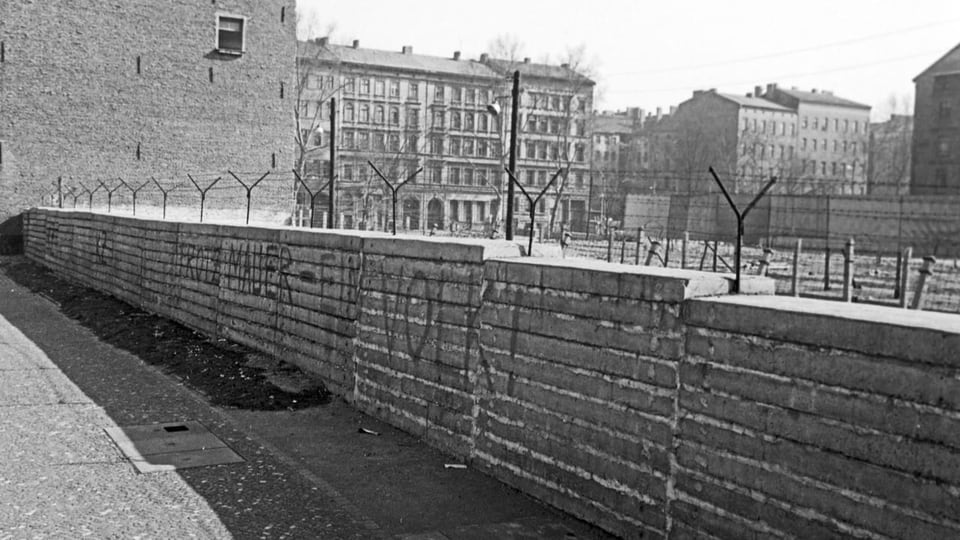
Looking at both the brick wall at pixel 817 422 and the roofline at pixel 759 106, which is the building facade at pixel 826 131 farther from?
the brick wall at pixel 817 422

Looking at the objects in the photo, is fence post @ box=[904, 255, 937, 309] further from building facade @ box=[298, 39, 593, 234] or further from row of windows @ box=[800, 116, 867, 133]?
row of windows @ box=[800, 116, 867, 133]

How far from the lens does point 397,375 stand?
26.2 feet

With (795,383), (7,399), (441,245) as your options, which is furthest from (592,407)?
(7,399)

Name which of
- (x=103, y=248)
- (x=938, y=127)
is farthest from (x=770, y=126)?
(x=103, y=248)

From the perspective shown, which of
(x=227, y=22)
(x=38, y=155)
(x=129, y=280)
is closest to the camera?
(x=129, y=280)

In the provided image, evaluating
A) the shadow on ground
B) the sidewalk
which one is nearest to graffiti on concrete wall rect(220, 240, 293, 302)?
the shadow on ground

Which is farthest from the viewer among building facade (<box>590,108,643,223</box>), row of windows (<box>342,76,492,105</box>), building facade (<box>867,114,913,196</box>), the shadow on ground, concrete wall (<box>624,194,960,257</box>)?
building facade (<box>590,108,643,223</box>)

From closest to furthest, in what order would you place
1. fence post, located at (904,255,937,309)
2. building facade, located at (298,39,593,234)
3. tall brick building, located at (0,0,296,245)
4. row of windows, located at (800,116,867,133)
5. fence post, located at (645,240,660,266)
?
fence post, located at (904,255,937,309) → fence post, located at (645,240,660,266) → tall brick building, located at (0,0,296,245) → building facade, located at (298,39,593,234) → row of windows, located at (800,116,867,133)

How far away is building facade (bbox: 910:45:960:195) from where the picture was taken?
2830 inches

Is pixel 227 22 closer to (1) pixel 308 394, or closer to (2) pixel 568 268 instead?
(1) pixel 308 394

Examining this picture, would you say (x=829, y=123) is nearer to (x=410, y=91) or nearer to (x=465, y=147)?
(x=465, y=147)

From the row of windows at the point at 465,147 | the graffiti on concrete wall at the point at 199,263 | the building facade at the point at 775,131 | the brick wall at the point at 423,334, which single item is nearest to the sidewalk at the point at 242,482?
the brick wall at the point at 423,334

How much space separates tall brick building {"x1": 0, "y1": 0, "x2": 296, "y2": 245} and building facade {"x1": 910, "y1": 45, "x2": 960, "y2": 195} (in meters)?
51.4

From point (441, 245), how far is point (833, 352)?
12.3ft
